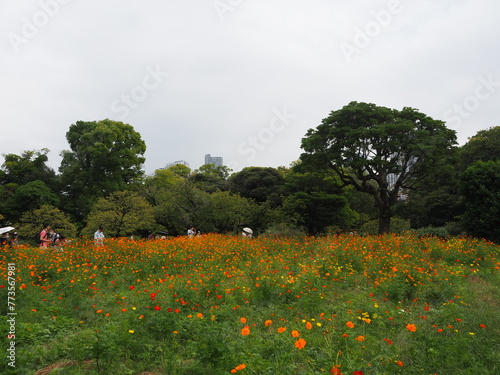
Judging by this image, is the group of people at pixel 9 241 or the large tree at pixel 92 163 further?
the large tree at pixel 92 163

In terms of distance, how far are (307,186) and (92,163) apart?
58.0 ft

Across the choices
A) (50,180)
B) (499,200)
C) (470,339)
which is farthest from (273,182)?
(470,339)

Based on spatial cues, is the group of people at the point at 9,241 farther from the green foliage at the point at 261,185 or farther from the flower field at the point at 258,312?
the green foliage at the point at 261,185

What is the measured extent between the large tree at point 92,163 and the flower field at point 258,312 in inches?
742

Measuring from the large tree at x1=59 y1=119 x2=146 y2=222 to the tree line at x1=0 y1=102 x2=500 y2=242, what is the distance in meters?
0.09

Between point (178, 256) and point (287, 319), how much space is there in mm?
4699

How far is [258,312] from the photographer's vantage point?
15.6 feet

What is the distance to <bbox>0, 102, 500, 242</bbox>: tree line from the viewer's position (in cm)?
1634

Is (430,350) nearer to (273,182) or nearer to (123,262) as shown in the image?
(123,262)

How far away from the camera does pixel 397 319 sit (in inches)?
171

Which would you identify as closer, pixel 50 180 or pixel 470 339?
pixel 470 339

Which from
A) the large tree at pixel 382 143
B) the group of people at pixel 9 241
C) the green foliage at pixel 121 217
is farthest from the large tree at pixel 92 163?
the large tree at pixel 382 143

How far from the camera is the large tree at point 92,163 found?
25.9 metres

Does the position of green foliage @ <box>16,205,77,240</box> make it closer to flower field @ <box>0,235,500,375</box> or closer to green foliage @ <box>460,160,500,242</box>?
flower field @ <box>0,235,500,375</box>
